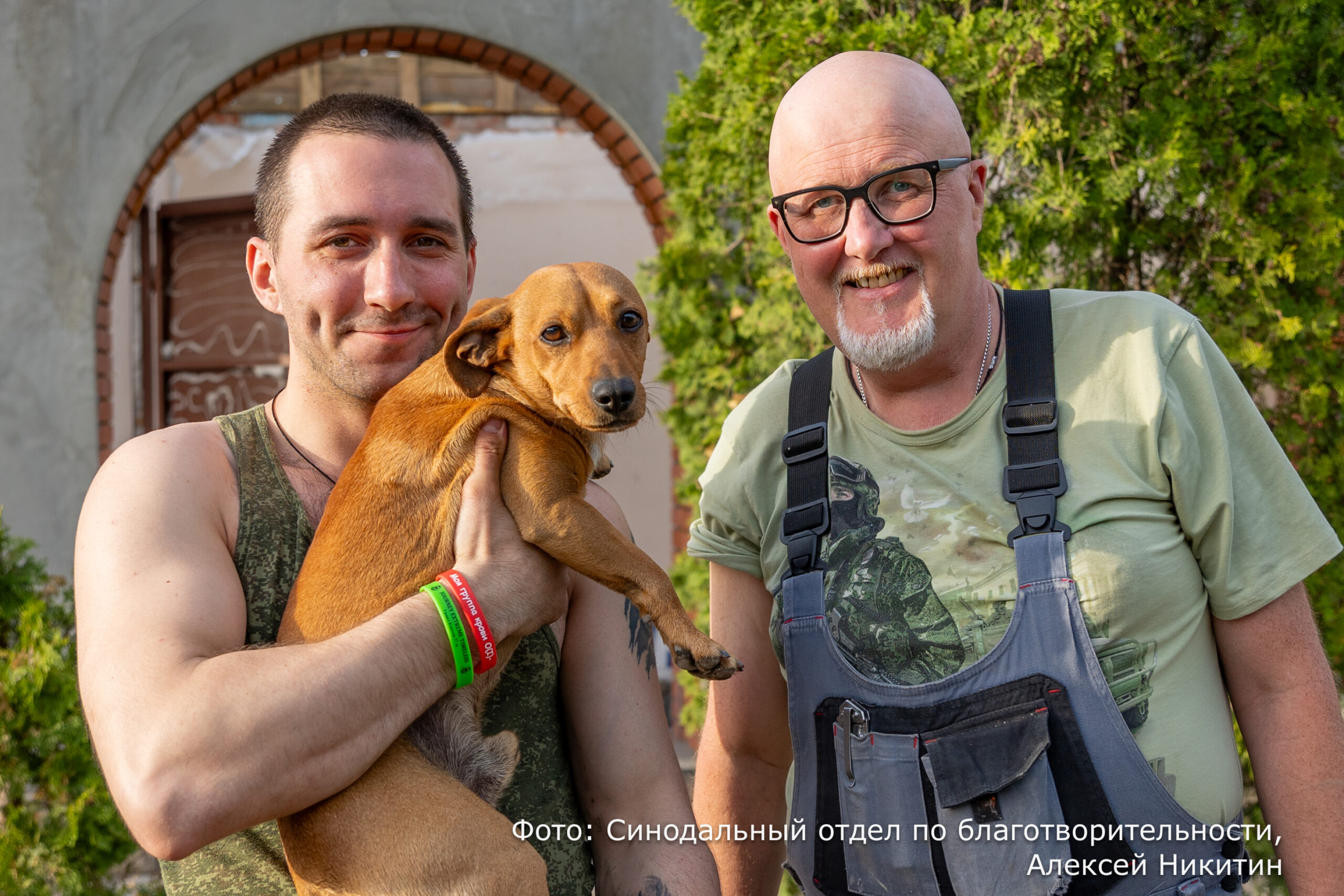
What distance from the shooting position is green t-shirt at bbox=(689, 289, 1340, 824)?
84.8 inches

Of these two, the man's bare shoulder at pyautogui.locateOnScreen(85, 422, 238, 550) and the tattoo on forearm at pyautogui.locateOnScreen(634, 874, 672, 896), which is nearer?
the man's bare shoulder at pyautogui.locateOnScreen(85, 422, 238, 550)

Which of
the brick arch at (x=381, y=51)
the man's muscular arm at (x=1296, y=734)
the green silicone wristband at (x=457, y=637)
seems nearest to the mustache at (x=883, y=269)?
the man's muscular arm at (x=1296, y=734)

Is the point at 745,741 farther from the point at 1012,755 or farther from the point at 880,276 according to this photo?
the point at 880,276

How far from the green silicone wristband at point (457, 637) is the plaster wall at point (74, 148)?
498 cm

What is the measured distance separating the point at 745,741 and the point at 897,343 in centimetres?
105

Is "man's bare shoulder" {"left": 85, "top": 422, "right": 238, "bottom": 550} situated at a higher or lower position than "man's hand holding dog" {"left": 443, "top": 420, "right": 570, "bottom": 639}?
higher

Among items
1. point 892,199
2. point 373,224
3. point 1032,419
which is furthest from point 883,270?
point 373,224

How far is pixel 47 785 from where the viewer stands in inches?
159

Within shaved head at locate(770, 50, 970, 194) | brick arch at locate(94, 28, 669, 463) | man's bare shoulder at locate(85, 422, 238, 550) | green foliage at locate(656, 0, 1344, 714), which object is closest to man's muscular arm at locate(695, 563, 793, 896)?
shaved head at locate(770, 50, 970, 194)

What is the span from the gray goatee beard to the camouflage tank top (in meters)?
0.92

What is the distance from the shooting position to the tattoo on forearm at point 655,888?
2.20 metres

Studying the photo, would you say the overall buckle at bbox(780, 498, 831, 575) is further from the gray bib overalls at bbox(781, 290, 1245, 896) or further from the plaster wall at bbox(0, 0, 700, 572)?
the plaster wall at bbox(0, 0, 700, 572)

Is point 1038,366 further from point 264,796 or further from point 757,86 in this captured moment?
point 757,86

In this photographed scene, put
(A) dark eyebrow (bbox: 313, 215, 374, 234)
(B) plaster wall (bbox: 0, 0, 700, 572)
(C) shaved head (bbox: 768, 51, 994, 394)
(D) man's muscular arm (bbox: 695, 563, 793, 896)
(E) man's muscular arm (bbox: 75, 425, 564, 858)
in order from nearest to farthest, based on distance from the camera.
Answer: (E) man's muscular arm (bbox: 75, 425, 564, 858), (A) dark eyebrow (bbox: 313, 215, 374, 234), (C) shaved head (bbox: 768, 51, 994, 394), (D) man's muscular arm (bbox: 695, 563, 793, 896), (B) plaster wall (bbox: 0, 0, 700, 572)
